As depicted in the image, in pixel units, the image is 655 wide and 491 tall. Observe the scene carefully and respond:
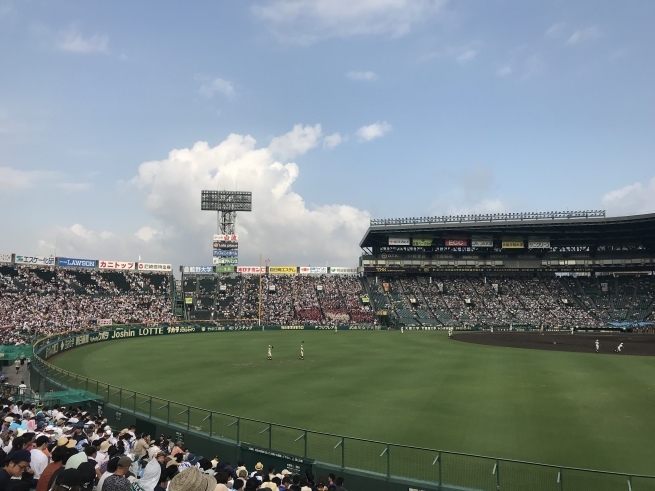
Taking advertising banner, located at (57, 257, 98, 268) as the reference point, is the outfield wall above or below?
below

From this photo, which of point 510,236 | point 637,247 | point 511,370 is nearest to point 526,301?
point 510,236

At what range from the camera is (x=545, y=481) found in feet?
46.5

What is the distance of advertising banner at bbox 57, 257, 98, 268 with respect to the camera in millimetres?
84188

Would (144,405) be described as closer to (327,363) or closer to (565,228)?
(327,363)

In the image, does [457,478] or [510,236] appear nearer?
[457,478]

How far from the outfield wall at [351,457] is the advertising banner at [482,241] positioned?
85529mm

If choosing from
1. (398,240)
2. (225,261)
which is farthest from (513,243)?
(225,261)

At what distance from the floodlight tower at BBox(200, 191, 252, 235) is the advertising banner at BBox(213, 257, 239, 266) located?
6.21m

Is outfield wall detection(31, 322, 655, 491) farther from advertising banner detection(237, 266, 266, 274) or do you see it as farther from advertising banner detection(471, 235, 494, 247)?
A: advertising banner detection(471, 235, 494, 247)

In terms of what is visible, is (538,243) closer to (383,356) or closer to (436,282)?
(436,282)

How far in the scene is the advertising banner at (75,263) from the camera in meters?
84.2

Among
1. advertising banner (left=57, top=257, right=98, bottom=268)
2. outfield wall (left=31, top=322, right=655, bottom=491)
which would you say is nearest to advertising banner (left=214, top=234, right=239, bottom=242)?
advertising banner (left=57, top=257, right=98, bottom=268)

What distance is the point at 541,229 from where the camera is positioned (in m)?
93.4

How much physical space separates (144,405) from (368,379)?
15312 mm
